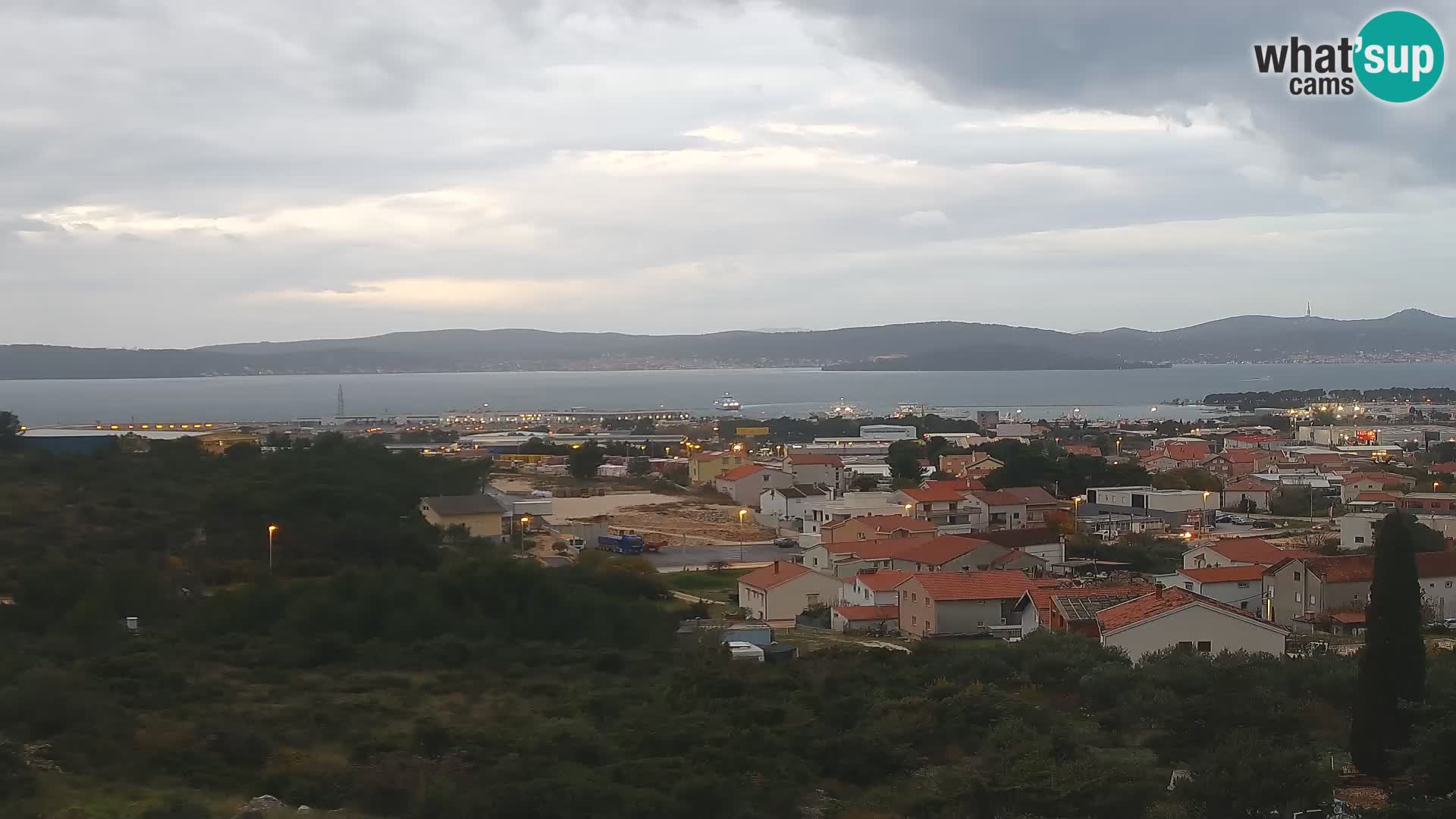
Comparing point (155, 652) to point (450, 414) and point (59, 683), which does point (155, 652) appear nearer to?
→ point (59, 683)

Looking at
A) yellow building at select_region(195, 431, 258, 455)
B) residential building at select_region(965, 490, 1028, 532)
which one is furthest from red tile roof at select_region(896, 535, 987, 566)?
yellow building at select_region(195, 431, 258, 455)

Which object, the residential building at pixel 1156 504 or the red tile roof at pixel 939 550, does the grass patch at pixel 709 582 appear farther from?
the residential building at pixel 1156 504

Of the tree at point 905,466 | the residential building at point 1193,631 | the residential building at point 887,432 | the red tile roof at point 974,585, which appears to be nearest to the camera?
the residential building at point 1193,631

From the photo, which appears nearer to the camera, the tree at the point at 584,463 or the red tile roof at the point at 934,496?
the red tile roof at the point at 934,496

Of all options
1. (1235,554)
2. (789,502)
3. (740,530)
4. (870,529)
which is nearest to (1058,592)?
(1235,554)

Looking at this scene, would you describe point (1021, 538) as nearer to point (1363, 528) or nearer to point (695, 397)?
point (1363, 528)

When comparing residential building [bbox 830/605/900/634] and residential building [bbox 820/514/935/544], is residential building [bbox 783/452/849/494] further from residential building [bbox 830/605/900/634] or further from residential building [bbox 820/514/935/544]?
residential building [bbox 830/605/900/634]

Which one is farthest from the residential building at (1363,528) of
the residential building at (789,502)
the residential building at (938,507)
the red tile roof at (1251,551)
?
the residential building at (789,502)

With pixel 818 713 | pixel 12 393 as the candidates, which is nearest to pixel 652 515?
pixel 818 713
